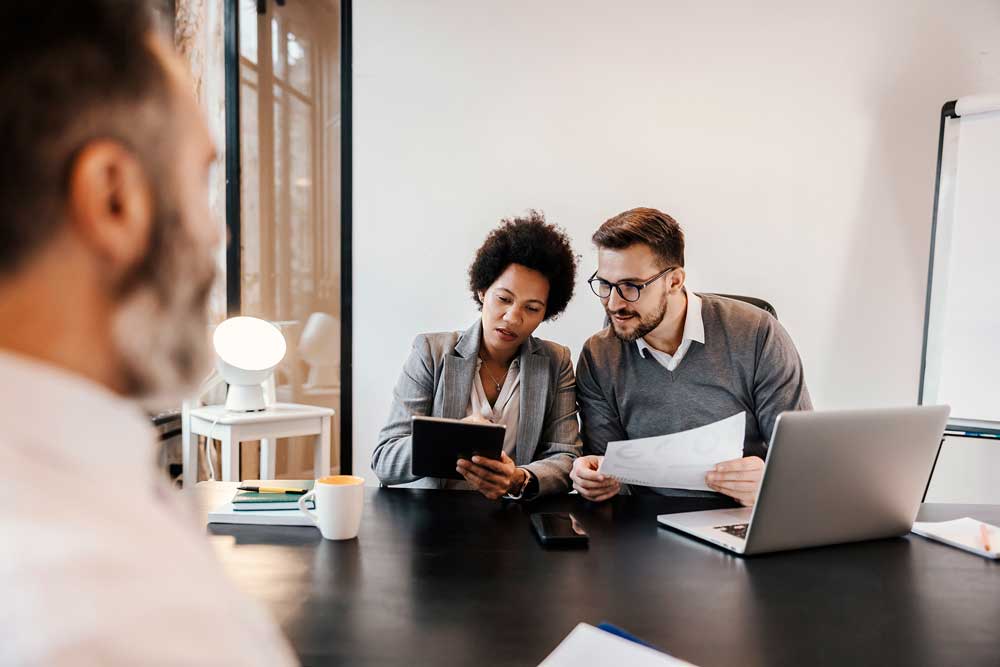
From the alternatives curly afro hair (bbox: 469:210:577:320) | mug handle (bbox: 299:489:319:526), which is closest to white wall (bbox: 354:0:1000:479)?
curly afro hair (bbox: 469:210:577:320)

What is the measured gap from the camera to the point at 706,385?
183cm

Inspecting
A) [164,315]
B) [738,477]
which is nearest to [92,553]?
[164,315]

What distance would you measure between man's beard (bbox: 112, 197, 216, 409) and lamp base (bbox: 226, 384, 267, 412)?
100 inches

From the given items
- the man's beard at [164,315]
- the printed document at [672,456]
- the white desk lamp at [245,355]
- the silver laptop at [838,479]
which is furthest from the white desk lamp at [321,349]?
the man's beard at [164,315]

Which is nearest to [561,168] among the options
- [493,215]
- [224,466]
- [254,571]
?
[493,215]

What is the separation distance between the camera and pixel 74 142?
0.34 m

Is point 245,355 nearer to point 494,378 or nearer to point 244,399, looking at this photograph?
point 244,399

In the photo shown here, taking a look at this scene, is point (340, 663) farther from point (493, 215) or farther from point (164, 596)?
point (493, 215)

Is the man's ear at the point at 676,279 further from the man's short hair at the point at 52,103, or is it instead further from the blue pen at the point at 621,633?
the man's short hair at the point at 52,103

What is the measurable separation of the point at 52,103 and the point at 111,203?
0.17 ft

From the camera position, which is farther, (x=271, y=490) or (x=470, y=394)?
(x=470, y=394)

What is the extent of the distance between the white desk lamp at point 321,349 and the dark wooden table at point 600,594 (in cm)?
195

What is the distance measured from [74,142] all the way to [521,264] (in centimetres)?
167

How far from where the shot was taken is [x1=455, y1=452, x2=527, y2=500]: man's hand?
143 centimetres
